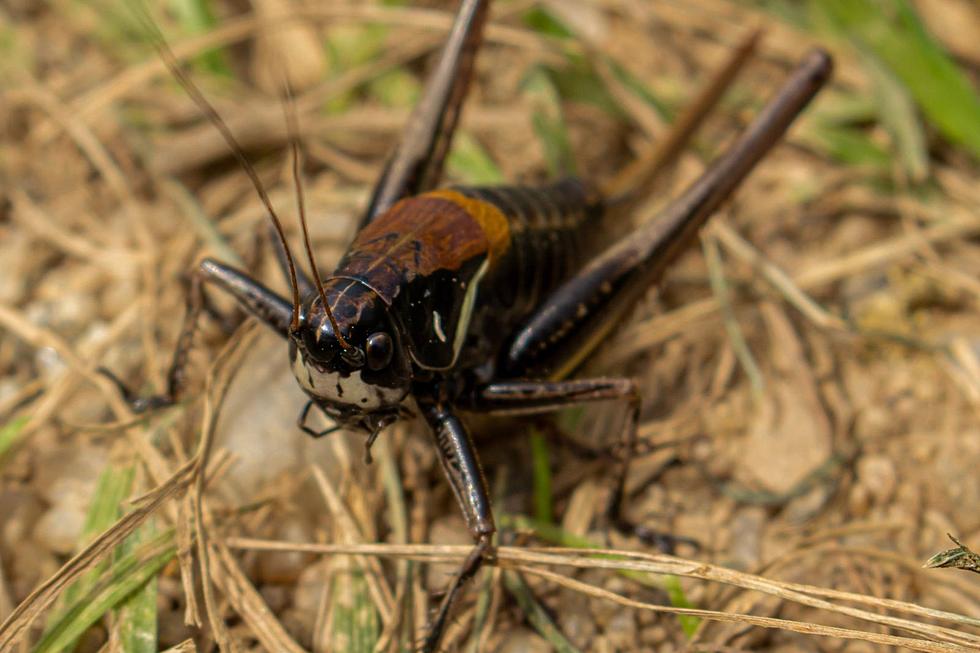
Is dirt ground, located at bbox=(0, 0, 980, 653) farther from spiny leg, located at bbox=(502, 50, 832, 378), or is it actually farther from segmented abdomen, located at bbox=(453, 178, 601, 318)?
segmented abdomen, located at bbox=(453, 178, 601, 318)

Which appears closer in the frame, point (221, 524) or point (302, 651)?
point (302, 651)

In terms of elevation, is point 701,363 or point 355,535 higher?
point 701,363

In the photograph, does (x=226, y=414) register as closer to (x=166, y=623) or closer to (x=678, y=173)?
(x=166, y=623)

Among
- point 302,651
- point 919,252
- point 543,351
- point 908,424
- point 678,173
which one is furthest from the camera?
point 678,173

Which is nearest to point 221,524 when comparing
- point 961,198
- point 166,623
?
point 166,623

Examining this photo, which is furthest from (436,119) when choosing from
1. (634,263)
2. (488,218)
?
(634,263)

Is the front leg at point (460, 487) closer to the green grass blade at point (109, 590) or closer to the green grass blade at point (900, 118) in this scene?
the green grass blade at point (109, 590)

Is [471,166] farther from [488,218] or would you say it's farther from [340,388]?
[340,388]

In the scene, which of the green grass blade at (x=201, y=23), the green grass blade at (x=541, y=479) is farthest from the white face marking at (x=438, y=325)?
the green grass blade at (x=201, y=23)
